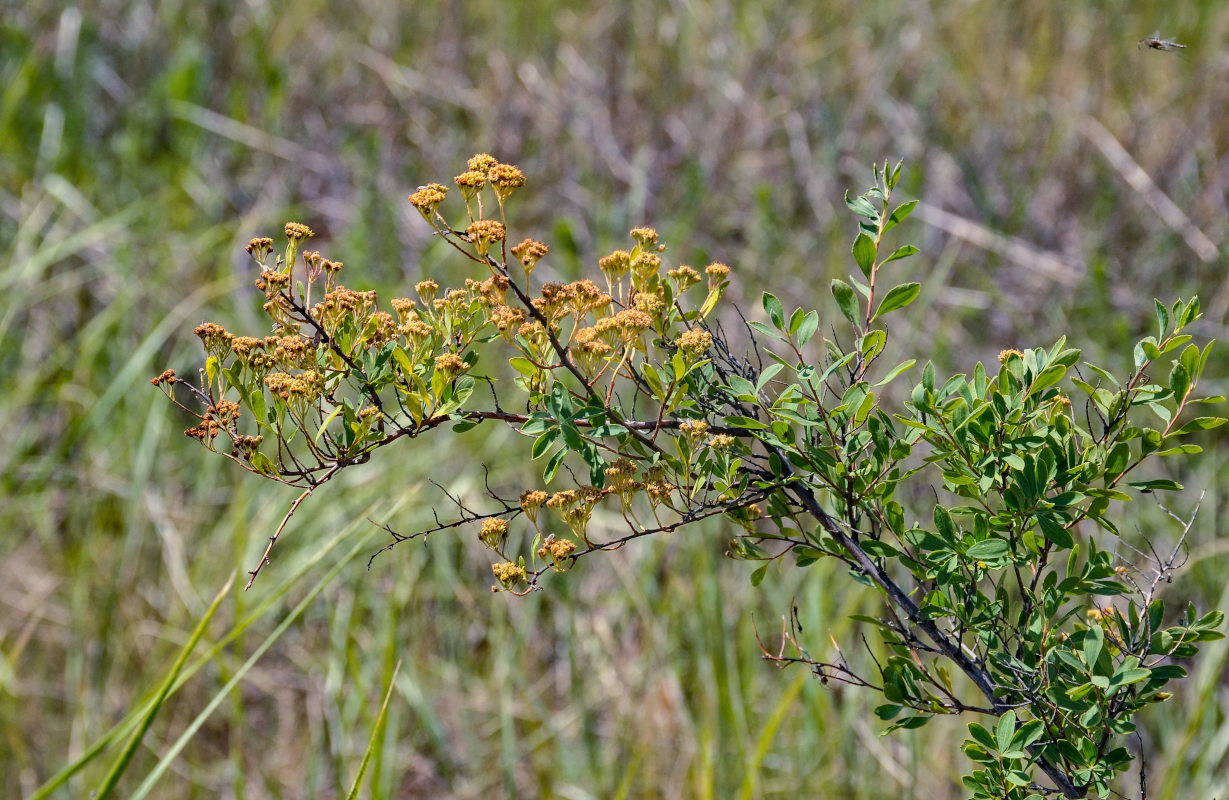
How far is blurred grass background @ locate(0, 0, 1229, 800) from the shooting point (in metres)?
2.11

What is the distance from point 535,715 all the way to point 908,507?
0.90 meters

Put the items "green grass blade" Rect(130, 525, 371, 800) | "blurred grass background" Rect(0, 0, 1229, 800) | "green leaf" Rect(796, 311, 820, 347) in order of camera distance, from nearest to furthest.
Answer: "green leaf" Rect(796, 311, 820, 347) < "green grass blade" Rect(130, 525, 371, 800) < "blurred grass background" Rect(0, 0, 1229, 800)

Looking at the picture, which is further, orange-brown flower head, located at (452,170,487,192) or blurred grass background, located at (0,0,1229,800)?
blurred grass background, located at (0,0,1229,800)

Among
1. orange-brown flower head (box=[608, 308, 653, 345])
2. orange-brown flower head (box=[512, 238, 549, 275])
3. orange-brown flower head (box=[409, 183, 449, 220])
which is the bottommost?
orange-brown flower head (box=[608, 308, 653, 345])

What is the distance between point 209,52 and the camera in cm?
362

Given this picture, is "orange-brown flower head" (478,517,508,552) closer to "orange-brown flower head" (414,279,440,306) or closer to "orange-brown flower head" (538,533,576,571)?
"orange-brown flower head" (538,533,576,571)

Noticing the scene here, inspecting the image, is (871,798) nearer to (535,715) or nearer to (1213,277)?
(535,715)

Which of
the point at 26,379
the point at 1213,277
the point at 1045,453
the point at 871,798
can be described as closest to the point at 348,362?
the point at 1045,453

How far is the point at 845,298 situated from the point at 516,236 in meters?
2.68

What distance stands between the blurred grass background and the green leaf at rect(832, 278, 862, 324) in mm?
851

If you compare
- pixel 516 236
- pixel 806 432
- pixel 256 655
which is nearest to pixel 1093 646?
pixel 806 432

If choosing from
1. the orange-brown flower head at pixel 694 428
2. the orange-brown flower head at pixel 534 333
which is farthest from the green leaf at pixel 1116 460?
the orange-brown flower head at pixel 534 333

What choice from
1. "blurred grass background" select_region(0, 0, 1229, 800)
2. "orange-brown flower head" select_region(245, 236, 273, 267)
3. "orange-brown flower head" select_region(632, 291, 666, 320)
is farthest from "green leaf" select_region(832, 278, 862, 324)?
"blurred grass background" select_region(0, 0, 1229, 800)

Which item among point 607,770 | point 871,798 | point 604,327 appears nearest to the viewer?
point 604,327
